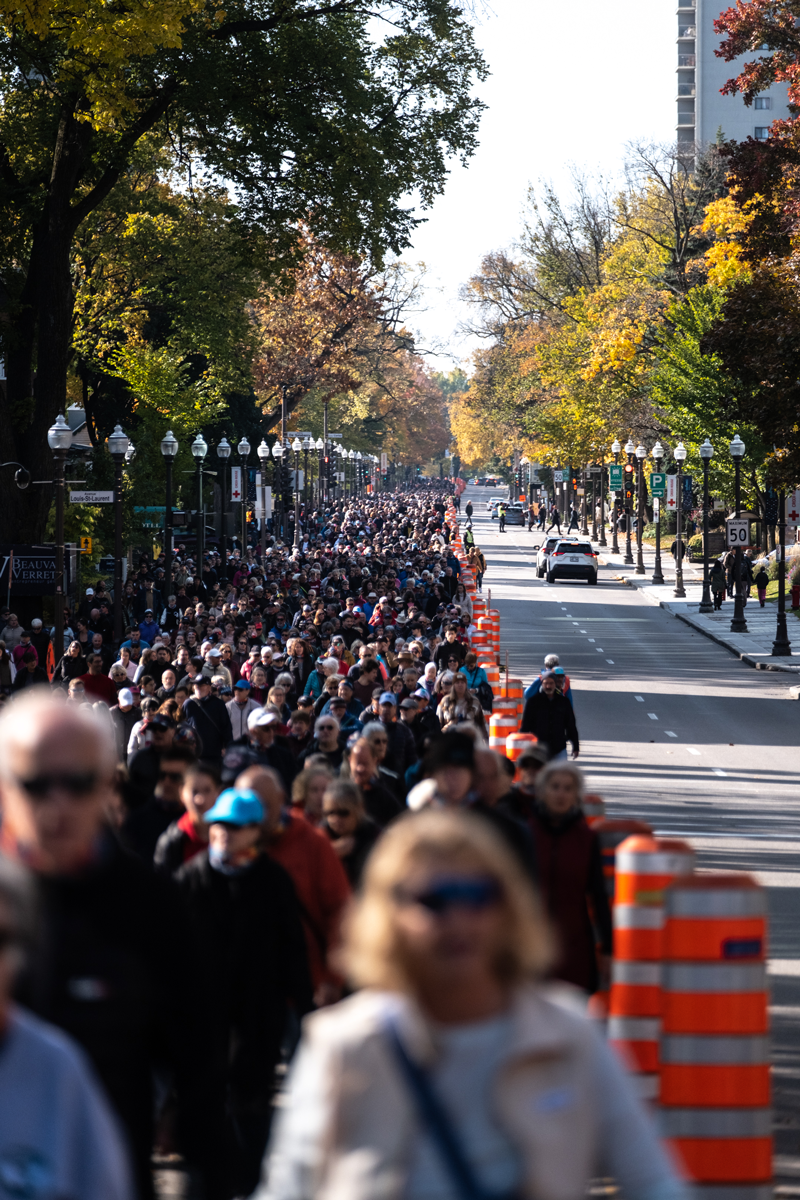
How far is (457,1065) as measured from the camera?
9.05ft

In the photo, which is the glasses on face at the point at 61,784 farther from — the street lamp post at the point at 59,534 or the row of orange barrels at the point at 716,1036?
the street lamp post at the point at 59,534

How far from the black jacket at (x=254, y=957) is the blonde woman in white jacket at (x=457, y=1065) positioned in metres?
3.34

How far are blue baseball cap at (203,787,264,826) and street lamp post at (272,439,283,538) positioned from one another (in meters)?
50.8

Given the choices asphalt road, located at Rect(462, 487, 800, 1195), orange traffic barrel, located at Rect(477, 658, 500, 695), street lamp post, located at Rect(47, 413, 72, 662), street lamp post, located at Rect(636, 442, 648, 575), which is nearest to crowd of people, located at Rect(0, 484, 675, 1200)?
asphalt road, located at Rect(462, 487, 800, 1195)

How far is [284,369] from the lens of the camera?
74.1 m

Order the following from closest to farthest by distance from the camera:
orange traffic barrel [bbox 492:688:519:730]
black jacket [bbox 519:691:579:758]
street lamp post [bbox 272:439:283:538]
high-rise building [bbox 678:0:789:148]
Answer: black jacket [bbox 519:691:579:758], orange traffic barrel [bbox 492:688:519:730], street lamp post [bbox 272:439:283:538], high-rise building [bbox 678:0:789:148]

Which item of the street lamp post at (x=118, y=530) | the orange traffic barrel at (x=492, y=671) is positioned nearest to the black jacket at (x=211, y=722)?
the orange traffic barrel at (x=492, y=671)

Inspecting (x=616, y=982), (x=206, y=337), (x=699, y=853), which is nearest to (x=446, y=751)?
(x=616, y=982)

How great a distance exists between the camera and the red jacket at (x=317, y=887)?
7051mm

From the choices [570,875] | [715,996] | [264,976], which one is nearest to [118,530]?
[570,875]

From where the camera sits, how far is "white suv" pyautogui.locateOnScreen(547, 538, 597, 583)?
64.2 m

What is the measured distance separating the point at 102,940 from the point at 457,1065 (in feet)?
4.56

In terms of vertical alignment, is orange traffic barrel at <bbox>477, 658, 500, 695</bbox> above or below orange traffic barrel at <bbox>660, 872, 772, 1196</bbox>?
below

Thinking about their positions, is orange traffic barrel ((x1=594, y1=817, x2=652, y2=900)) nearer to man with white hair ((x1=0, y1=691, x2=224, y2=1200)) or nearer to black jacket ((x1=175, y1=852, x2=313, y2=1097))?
black jacket ((x1=175, y1=852, x2=313, y2=1097))
